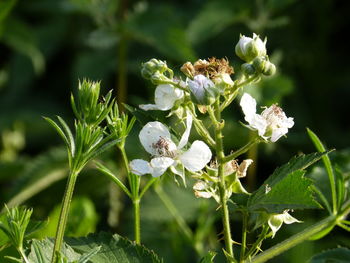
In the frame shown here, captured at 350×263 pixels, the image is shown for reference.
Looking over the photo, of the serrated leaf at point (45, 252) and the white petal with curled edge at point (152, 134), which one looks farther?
the white petal with curled edge at point (152, 134)

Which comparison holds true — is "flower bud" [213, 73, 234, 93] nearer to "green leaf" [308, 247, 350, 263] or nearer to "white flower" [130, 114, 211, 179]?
"white flower" [130, 114, 211, 179]

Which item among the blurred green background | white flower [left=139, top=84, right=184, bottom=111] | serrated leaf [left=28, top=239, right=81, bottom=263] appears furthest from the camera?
the blurred green background

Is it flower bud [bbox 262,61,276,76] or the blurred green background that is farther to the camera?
the blurred green background

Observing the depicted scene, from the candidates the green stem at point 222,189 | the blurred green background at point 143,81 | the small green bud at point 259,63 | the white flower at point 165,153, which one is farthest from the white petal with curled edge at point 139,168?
the blurred green background at point 143,81

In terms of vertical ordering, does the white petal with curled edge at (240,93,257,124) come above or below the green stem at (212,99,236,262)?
above

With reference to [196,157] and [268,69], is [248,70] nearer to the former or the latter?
[268,69]

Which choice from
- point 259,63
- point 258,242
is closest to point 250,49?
point 259,63

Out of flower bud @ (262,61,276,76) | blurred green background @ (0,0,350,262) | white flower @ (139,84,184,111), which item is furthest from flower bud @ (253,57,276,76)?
blurred green background @ (0,0,350,262)

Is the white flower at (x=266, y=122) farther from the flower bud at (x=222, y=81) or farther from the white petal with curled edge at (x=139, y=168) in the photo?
the white petal with curled edge at (x=139, y=168)
